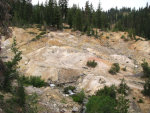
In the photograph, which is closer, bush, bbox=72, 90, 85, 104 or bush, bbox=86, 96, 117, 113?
bush, bbox=86, 96, 117, 113

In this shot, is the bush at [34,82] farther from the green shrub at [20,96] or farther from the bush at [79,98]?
the green shrub at [20,96]

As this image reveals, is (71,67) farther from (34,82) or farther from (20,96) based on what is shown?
(20,96)

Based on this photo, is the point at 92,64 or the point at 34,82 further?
the point at 92,64

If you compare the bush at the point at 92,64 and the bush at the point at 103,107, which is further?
the bush at the point at 92,64

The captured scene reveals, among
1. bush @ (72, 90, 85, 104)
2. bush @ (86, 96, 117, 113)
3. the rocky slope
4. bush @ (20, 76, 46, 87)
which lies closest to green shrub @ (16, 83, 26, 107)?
the rocky slope

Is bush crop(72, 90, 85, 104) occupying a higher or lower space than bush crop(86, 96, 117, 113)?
lower

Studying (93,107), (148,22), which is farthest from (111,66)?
(148,22)

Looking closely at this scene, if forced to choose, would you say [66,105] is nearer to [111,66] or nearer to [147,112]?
[147,112]

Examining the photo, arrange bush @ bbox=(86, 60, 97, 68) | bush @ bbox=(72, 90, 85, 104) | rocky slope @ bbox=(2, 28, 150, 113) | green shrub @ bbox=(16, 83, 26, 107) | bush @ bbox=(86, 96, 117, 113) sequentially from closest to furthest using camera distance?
bush @ bbox=(86, 96, 117, 113) → green shrub @ bbox=(16, 83, 26, 107) → bush @ bbox=(72, 90, 85, 104) → rocky slope @ bbox=(2, 28, 150, 113) → bush @ bbox=(86, 60, 97, 68)

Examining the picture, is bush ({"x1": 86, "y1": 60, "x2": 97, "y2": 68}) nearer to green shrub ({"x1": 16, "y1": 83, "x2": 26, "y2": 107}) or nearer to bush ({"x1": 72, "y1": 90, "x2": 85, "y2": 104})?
bush ({"x1": 72, "y1": 90, "x2": 85, "y2": 104})

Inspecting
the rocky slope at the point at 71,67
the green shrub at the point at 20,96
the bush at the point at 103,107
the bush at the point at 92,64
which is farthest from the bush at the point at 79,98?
the bush at the point at 92,64

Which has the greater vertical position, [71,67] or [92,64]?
[92,64]

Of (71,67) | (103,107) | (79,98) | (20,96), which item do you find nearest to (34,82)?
(79,98)

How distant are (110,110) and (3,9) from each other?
25.6 ft
